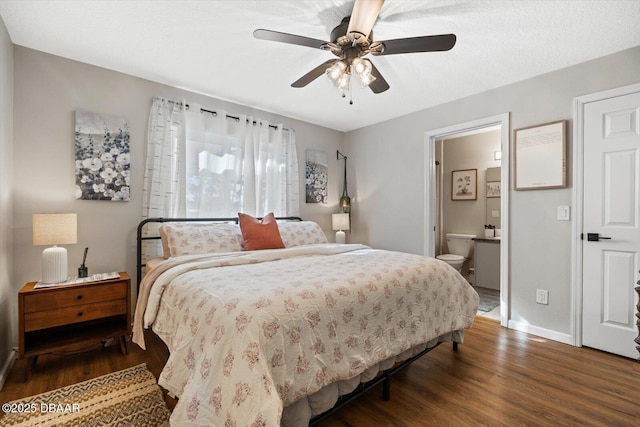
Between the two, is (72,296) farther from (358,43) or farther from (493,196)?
(493,196)

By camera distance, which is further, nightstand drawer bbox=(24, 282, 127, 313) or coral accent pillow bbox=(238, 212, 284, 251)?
coral accent pillow bbox=(238, 212, 284, 251)

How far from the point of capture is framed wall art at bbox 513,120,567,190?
104 inches

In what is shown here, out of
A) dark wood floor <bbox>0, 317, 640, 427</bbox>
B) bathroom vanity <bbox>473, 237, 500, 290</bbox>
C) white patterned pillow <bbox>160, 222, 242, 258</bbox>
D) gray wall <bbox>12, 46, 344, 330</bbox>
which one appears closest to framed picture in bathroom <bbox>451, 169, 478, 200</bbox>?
bathroom vanity <bbox>473, 237, 500, 290</bbox>

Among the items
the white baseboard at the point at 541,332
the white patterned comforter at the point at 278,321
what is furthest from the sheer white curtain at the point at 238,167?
the white baseboard at the point at 541,332

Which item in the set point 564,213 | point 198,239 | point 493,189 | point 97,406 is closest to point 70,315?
point 97,406

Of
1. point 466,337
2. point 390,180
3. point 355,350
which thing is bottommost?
point 466,337

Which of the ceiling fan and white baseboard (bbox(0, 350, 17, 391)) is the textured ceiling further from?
white baseboard (bbox(0, 350, 17, 391))

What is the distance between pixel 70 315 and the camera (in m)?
2.10

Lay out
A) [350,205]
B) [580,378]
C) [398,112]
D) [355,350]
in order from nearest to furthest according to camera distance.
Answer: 1. [355,350]
2. [580,378]
3. [398,112]
4. [350,205]

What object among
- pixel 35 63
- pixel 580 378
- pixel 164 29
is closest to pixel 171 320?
pixel 164 29

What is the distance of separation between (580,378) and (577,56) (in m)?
2.50

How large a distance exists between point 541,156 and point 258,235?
110 inches

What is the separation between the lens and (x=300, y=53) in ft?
7.91

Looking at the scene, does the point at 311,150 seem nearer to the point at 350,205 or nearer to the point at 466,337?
the point at 350,205
